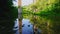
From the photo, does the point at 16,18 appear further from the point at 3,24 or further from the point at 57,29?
the point at 57,29

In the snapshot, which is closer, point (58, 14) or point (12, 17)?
point (12, 17)

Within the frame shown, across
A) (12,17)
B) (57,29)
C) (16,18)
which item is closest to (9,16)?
(12,17)

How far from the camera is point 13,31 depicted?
3.32 meters

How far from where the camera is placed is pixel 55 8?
3.71 m

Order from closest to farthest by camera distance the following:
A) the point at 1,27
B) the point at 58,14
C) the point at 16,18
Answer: the point at 1,27
the point at 16,18
the point at 58,14

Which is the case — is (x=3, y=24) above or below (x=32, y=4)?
below

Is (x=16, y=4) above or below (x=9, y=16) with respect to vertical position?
above

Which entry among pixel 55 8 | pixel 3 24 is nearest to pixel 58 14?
pixel 55 8

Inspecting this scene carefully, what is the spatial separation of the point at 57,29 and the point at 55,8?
0.48m

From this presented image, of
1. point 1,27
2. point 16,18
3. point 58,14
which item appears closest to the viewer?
point 1,27

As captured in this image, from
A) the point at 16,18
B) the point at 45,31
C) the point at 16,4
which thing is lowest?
the point at 45,31

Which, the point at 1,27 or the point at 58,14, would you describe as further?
the point at 58,14

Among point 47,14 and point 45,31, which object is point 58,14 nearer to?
point 47,14

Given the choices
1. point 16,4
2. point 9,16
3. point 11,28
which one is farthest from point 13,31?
point 16,4
